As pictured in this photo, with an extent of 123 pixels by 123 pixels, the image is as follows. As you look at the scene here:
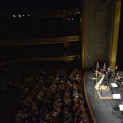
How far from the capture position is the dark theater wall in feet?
32.3

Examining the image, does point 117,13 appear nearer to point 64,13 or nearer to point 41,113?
point 64,13

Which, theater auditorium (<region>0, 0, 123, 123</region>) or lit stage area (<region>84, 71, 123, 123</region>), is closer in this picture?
lit stage area (<region>84, 71, 123, 123</region>)

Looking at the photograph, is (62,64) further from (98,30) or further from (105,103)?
(105,103)

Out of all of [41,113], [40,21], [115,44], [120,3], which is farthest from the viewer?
[40,21]

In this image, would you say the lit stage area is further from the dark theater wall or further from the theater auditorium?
the dark theater wall

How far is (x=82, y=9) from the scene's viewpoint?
1006 cm

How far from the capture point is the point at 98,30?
35.3 feet

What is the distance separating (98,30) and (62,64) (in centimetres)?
559

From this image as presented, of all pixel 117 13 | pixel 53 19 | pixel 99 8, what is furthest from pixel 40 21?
pixel 117 13

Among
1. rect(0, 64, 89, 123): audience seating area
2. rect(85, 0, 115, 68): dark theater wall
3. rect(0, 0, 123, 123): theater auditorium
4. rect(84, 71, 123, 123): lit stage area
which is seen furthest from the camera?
rect(85, 0, 115, 68): dark theater wall

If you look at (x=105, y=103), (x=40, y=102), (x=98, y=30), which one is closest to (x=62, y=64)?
(x=98, y=30)

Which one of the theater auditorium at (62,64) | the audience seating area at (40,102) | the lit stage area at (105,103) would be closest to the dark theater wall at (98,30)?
the theater auditorium at (62,64)

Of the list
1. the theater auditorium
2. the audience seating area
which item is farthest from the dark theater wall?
the audience seating area

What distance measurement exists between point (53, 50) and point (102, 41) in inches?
193
